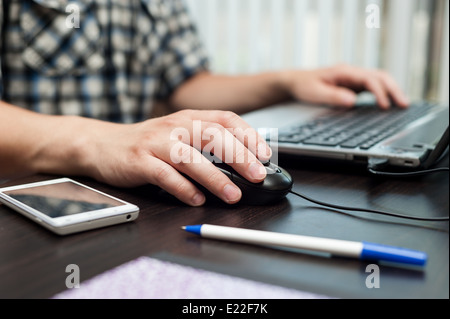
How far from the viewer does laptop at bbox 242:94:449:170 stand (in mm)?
548

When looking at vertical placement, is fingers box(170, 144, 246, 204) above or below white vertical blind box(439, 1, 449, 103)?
below

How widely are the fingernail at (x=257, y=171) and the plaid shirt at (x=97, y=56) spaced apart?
0.61 m

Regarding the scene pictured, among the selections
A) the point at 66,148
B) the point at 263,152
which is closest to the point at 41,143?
the point at 66,148

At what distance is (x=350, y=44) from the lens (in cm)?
153

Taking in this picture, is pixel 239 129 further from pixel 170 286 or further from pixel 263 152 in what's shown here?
pixel 170 286

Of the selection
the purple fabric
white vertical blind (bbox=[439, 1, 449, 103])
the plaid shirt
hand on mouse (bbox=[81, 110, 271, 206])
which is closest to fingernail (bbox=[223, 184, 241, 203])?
hand on mouse (bbox=[81, 110, 271, 206])

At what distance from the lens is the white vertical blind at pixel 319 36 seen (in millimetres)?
1479

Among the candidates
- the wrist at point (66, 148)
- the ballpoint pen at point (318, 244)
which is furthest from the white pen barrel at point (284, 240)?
the wrist at point (66, 148)

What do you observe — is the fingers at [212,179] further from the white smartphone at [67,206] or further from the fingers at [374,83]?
the fingers at [374,83]

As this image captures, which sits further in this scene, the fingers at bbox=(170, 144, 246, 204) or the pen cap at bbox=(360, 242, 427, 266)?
the fingers at bbox=(170, 144, 246, 204)

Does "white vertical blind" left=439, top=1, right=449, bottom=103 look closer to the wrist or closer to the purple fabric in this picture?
the wrist

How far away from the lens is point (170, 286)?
0.31 meters

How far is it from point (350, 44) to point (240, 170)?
1.21m
